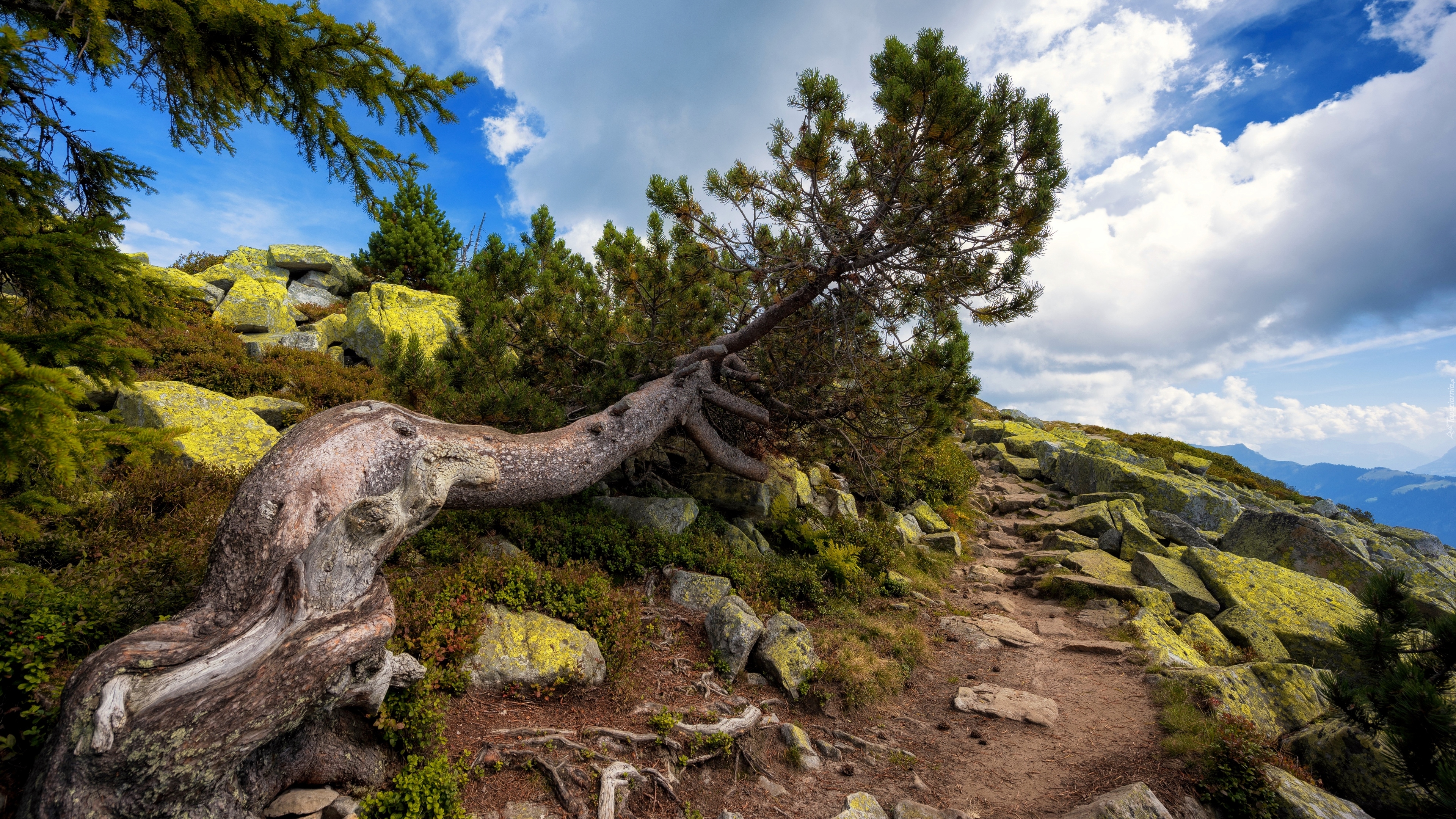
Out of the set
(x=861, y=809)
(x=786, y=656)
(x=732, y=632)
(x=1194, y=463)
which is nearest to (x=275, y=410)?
(x=732, y=632)

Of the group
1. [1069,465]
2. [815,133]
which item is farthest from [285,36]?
[1069,465]

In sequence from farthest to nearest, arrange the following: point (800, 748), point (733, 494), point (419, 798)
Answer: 1. point (733, 494)
2. point (800, 748)
3. point (419, 798)

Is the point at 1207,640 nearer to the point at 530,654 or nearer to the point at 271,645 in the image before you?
the point at 530,654

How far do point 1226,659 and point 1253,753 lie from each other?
520 cm

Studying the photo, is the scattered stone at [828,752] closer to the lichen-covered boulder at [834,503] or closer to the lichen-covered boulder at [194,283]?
the lichen-covered boulder at [834,503]

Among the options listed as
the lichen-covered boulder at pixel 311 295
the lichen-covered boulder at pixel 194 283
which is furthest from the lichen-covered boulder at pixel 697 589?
the lichen-covered boulder at pixel 311 295

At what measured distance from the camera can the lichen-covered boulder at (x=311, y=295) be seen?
20.0m

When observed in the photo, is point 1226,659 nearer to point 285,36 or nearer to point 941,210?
point 941,210

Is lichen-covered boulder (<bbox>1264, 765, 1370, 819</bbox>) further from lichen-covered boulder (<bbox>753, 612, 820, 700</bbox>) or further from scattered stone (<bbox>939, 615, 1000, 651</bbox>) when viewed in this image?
lichen-covered boulder (<bbox>753, 612, 820, 700</bbox>)

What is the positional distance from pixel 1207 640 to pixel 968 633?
4.08 m

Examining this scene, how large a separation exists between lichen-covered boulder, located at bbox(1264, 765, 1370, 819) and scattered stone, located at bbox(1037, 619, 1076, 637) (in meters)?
4.63

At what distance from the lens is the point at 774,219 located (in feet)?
29.5

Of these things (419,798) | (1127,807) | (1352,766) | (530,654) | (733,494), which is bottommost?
(419,798)

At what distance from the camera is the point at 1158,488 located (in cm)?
1772
